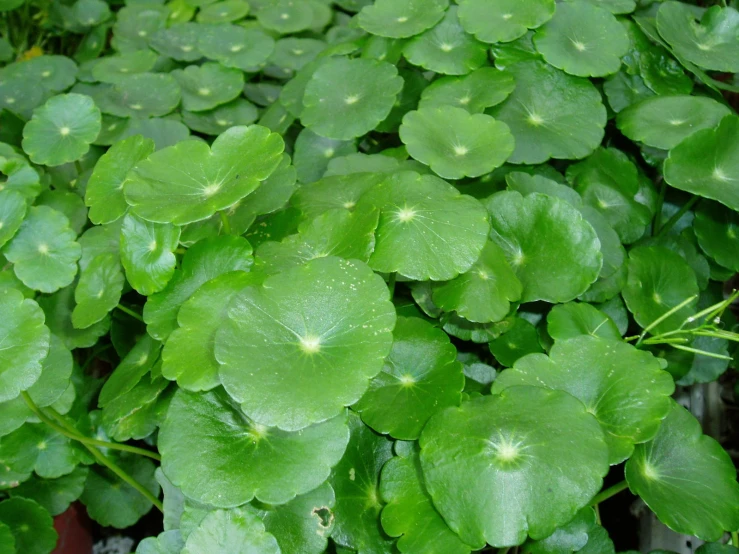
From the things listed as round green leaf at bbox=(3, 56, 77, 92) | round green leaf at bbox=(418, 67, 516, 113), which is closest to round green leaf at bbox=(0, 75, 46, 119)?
round green leaf at bbox=(3, 56, 77, 92)

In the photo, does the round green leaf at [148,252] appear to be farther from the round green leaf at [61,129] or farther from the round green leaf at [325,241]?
the round green leaf at [61,129]

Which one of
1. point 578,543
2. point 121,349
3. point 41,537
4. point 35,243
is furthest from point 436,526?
point 35,243

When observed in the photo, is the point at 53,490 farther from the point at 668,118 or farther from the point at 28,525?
the point at 668,118

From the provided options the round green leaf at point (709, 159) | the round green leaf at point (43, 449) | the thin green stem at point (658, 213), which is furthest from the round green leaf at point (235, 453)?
the thin green stem at point (658, 213)

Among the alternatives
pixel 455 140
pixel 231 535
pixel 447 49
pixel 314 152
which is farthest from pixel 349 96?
pixel 231 535

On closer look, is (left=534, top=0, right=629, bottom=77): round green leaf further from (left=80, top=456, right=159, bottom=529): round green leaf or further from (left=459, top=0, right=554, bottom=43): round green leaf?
(left=80, top=456, right=159, bottom=529): round green leaf

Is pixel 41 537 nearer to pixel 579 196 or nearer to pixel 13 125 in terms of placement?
pixel 13 125
